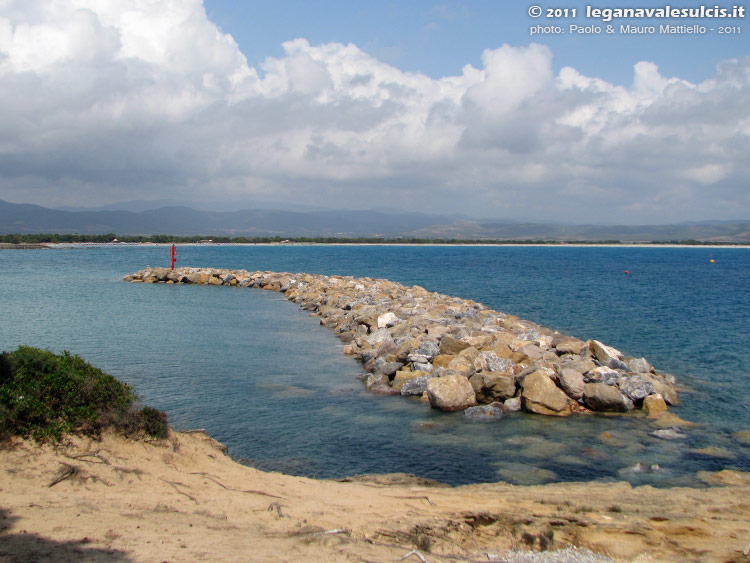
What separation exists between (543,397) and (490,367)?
2.45 metres

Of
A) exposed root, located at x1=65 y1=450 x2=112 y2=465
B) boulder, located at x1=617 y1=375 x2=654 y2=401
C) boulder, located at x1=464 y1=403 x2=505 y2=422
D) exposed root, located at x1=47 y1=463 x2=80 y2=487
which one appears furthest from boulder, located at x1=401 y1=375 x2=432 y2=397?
exposed root, located at x1=47 y1=463 x2=80 y2=487

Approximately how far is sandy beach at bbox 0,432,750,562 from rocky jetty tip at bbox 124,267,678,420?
15.4ft

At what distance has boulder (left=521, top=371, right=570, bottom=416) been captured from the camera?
1369 centimetres

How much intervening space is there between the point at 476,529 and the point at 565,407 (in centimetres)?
755

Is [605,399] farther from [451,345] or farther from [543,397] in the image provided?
[451,345]

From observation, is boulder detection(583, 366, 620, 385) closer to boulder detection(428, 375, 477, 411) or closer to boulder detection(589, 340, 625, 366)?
boulder detection(589, 340, 625, 366)

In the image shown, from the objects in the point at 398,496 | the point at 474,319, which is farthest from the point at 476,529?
the point at 474,319

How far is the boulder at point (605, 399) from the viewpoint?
45.3 feet

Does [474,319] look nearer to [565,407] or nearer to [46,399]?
[565,407]

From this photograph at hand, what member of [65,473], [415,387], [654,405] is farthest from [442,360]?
[65,473]

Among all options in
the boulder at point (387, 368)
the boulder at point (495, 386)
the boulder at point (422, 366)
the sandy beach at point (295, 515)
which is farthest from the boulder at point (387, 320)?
the sandy beach at point (295, 515)

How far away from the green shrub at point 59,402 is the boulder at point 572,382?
961 centimetres

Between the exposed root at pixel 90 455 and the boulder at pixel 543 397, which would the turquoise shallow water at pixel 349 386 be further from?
the exposed root at pixel 90 455

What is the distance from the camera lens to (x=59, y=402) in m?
8.27
